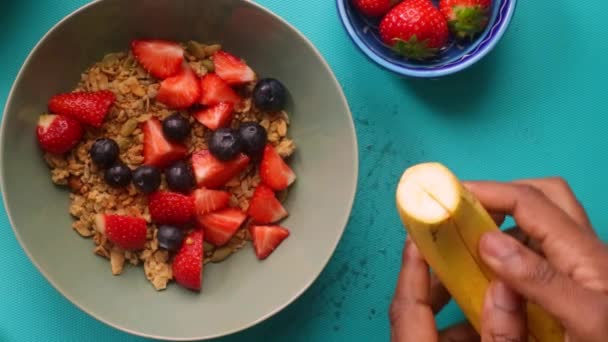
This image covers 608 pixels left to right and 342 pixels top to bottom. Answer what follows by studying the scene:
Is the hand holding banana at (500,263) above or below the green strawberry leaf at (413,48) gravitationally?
below

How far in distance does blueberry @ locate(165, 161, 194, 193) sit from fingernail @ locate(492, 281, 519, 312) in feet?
1.38

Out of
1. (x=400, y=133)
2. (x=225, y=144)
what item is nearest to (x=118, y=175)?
(x=225, y=144)

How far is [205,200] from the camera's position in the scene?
1011mm

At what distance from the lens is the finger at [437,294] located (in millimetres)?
1017

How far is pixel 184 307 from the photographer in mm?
1022

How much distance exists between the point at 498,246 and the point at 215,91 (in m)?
0.44

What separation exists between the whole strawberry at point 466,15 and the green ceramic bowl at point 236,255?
0.67ft

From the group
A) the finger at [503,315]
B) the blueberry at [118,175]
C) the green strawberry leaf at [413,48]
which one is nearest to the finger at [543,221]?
the finger at [503,315]

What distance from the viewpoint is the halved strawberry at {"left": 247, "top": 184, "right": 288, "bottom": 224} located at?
1.02 meters

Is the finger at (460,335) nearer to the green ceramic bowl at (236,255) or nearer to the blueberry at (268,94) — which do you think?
the green ceramic bowl at (236,255)

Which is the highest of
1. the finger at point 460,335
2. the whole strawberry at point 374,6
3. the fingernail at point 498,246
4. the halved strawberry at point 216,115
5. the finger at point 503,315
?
the whole strawberry at point 374,6

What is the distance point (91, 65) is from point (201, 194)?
0.23m

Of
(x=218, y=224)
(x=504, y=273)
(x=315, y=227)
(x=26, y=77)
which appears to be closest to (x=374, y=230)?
(x=315, y=227)

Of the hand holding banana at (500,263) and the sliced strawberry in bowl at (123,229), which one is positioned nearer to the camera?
the hand holding banana at (500,263)
